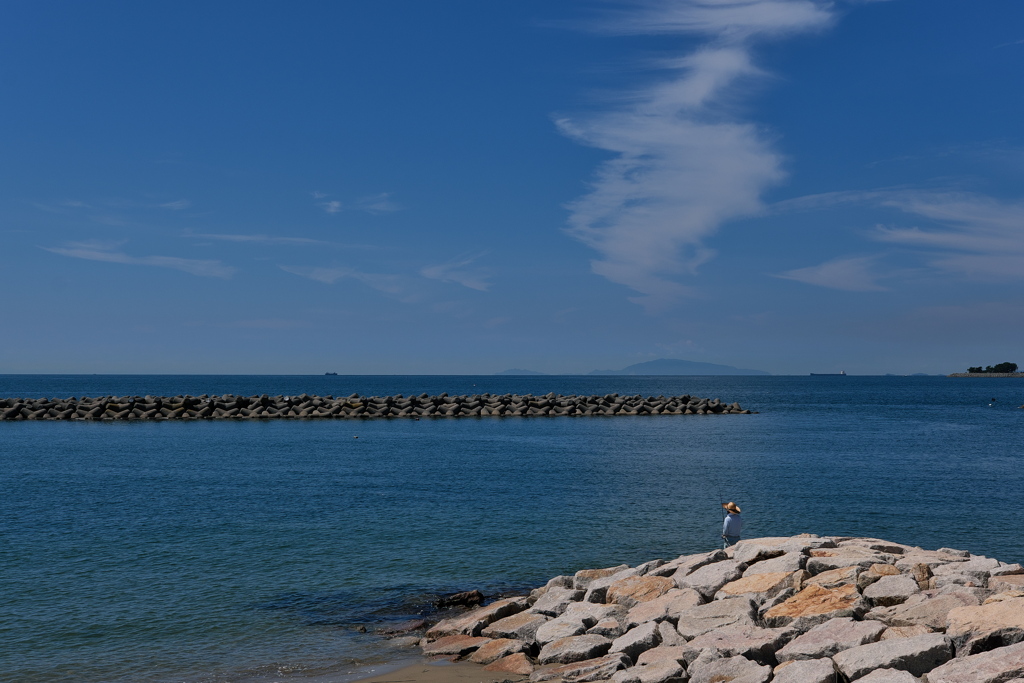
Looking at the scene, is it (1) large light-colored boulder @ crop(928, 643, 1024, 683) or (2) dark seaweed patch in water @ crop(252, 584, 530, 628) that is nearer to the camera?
(1) large light-colored boulder @ crop(928, 643, 1024, 683)

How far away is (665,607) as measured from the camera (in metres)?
11.2

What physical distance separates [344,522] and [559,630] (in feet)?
34.6

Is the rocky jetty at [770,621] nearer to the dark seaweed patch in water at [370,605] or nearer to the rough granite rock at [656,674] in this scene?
the rough granite rock at [656,674]

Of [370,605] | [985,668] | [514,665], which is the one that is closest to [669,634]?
[514,665]

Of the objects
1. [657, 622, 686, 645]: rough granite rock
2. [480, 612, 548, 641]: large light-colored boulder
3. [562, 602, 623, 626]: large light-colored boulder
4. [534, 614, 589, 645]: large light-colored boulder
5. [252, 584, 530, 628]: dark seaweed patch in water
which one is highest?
[657, 622, 686, 645]: rough granite rock

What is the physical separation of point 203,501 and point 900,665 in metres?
20.4

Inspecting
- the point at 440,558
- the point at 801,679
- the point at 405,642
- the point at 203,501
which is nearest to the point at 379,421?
the point at 203,501

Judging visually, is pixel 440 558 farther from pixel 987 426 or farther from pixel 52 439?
pixel 987 426

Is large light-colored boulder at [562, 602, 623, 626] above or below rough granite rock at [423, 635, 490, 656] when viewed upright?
above

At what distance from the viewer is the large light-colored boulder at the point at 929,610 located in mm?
9188

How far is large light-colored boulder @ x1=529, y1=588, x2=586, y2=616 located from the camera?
39.7 feet

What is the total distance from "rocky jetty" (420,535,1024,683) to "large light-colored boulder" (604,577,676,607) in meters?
0.02

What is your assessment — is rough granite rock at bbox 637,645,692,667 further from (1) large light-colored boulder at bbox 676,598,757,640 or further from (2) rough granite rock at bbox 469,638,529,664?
(2) rough granite rock at bbox 469,638,529,664

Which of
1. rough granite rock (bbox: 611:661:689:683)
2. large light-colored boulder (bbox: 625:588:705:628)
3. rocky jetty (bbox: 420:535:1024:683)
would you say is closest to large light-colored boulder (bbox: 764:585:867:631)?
rocky jetty (bbox: 420:535:1024:683)
